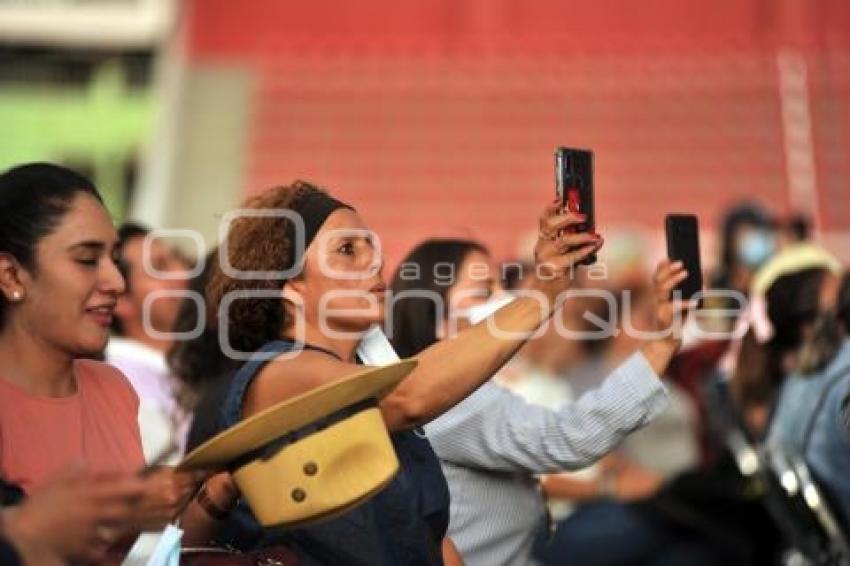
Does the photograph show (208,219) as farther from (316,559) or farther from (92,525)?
(92,525)

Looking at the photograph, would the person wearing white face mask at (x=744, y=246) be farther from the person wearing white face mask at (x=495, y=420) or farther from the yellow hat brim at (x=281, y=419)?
the yellow hat brim at (x=281, y=419)

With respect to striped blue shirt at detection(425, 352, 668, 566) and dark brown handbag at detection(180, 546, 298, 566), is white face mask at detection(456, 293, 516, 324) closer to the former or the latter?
striped blue shirt at detection(425, 352, 668, 566)

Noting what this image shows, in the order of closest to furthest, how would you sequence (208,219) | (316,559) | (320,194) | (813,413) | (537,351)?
(316,559) < (320,194) < (813,413) < (537,351) < (208,219)

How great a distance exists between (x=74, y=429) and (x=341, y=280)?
63cm

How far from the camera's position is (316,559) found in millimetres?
2965

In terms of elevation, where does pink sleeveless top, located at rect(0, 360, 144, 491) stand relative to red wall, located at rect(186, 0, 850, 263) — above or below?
below

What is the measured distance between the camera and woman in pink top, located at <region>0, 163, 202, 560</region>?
263cm

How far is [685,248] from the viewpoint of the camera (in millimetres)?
3521

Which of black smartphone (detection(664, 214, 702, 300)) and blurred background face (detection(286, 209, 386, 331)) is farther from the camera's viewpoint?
black smartphone (detection(664, 214, 702, 300))

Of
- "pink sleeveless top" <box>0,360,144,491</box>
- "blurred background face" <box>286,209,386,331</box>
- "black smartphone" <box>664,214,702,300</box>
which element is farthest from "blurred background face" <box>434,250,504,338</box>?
"pink sleeveless top" <box>0,360,144,491</box>

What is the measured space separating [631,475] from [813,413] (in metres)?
2.42

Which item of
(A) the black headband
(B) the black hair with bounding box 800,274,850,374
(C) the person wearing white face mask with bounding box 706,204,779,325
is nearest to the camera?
(A) the black headband

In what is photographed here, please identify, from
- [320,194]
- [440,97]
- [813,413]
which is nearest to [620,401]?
[320,194]

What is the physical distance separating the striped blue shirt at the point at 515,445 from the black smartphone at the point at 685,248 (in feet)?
0.64
